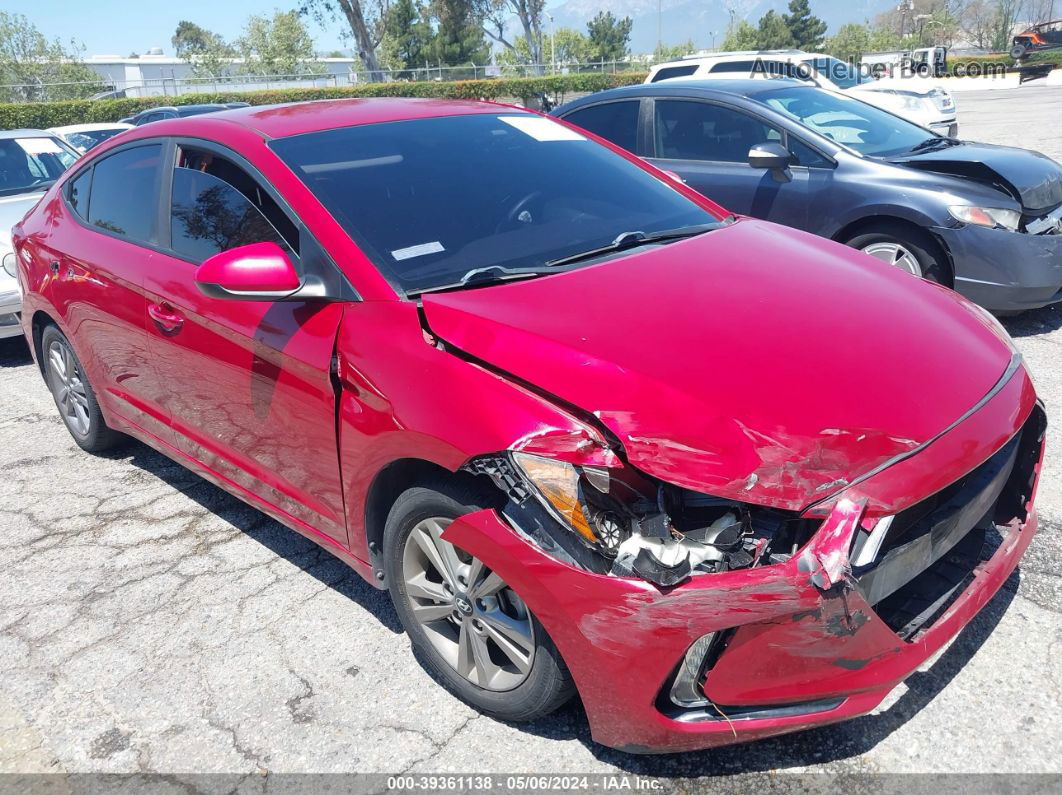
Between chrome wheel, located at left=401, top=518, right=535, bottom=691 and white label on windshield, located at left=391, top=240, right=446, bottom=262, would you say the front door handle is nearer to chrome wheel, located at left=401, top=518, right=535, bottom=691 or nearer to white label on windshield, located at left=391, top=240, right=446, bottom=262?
white label on windshield, located at left=391, top=240, right=446, bottom=262

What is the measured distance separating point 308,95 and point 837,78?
88.0 ft

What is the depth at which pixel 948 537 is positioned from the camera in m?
2.30

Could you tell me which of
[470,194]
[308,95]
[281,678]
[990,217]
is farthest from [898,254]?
Answer: [308,95]

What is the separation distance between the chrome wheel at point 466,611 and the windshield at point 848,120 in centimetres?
475

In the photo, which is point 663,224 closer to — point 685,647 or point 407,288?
point 407,288

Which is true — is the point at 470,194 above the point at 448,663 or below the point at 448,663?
above

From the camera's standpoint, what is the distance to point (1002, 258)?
512cm

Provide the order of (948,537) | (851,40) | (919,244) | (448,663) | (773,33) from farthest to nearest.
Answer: (851,40), (773,33), (919,244), (448,663), (948,537)

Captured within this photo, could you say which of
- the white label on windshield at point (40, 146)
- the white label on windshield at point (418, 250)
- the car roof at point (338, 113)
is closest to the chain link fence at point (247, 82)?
the white label on windshield at point (40, 146)

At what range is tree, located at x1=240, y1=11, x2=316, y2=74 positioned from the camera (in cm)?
7069

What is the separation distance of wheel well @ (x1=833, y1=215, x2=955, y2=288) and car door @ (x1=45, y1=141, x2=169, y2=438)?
4.14 m

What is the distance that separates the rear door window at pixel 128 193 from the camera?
143 inches

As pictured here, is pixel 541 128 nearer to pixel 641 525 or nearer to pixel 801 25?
pixel 641 525

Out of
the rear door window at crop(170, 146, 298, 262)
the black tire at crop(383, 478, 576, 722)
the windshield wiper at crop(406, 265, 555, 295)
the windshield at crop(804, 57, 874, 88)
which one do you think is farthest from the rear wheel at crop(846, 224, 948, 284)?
the windshield at crop(804, 57, 874, 88)
